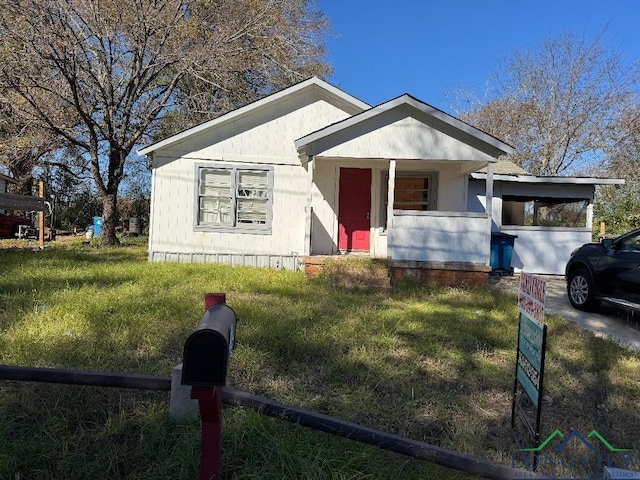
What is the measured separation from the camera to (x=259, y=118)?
10.6 meters

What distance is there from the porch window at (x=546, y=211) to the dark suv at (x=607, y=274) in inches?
190

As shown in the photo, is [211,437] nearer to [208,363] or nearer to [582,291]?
[208,363]

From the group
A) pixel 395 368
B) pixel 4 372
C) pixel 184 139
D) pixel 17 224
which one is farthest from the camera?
pixel 17 224

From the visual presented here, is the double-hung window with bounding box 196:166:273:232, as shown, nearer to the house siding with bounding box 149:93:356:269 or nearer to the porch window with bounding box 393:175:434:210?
the house siding with bounding box 149:93:356:269

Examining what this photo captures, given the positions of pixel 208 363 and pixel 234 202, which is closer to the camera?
pixel 208 363

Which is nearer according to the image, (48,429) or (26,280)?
(48,429)

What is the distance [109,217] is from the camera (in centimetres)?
1529

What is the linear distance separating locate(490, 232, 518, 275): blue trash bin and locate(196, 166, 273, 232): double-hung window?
5.97 m

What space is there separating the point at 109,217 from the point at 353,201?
9.24m

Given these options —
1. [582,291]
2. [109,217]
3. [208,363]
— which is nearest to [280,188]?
[582,291]

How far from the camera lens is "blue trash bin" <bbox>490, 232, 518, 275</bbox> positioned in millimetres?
11508

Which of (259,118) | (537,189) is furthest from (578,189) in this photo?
(259,118)

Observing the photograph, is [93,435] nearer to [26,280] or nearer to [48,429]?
[48,429]

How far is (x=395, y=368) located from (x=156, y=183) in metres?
8.28
